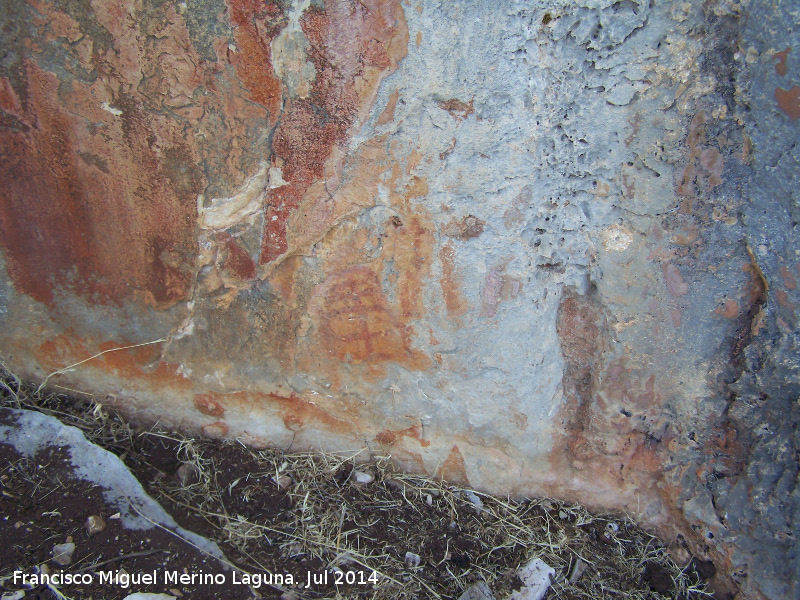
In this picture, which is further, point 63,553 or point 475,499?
point 475,499

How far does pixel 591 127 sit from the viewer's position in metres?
1.35

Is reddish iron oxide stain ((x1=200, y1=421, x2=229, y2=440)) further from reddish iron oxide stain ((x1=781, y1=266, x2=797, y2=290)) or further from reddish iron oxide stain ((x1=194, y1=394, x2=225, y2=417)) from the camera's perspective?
reddish iron oxide stain ((x1=781, y1=266, x2=797, y2=290))

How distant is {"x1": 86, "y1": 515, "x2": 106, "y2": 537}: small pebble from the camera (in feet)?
4.63

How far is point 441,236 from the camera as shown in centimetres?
149

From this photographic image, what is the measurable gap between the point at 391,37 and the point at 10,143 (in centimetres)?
117

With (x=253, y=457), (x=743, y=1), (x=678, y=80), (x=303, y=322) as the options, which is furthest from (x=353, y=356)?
(x=743, y=1)

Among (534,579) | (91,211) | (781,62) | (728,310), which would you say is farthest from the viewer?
(91,211)

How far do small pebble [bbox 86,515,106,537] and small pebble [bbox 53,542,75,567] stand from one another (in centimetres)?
5

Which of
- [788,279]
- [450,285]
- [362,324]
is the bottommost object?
[362,324]

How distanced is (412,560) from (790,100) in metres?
1.50

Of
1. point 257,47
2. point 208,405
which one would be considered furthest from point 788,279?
point 208,405

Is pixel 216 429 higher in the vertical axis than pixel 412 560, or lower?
higher

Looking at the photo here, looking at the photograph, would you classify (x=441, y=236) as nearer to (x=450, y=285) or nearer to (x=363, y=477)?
(x=450, y=285)

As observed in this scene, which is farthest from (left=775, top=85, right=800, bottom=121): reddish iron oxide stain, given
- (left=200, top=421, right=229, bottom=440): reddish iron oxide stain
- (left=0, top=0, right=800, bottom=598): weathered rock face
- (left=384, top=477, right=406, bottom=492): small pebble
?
(left=200, top=421, right=229, bottom=440): reddish iron oxide stain
